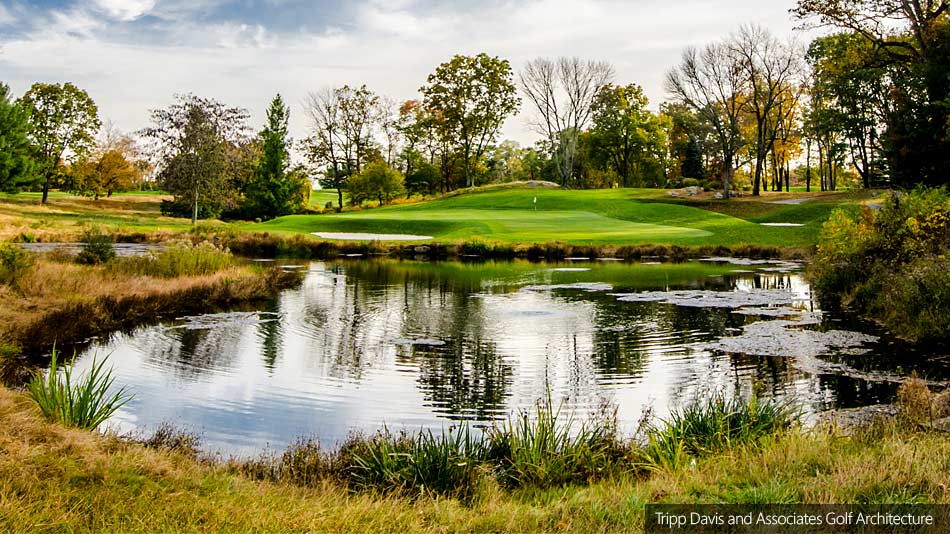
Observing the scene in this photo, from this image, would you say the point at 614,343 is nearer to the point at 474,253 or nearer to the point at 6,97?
the point at 474,253

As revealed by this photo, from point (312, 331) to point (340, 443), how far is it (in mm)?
8765

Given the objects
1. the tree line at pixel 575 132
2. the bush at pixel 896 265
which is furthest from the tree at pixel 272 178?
the bush at pixel 896 265

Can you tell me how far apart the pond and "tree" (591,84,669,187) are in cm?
6216

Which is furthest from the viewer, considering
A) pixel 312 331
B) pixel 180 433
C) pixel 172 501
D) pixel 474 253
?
pixel 474 253

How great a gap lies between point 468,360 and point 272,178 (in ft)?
208

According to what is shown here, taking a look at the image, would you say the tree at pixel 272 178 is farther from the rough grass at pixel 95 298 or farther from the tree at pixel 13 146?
the rough grass at pixel 95 298

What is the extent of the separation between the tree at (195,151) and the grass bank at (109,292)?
35564mm

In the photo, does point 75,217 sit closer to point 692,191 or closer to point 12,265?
point 12,265

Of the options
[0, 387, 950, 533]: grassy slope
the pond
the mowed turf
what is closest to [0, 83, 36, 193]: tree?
the mowed turf

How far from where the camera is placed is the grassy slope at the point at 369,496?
522 cm

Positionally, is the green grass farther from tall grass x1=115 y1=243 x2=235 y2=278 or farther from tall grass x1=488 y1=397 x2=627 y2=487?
tall grass x1=488 y1=397 x2=627 y2=487

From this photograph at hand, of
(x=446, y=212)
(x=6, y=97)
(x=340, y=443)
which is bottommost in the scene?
(x=340, y=443)

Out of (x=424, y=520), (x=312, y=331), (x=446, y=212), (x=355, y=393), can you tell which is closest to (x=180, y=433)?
(x=355, y=393)

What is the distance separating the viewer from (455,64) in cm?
8131
